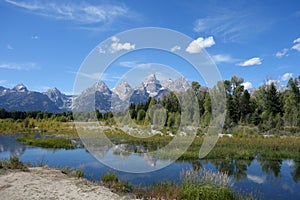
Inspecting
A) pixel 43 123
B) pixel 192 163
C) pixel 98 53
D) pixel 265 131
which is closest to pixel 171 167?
pixel 192 163

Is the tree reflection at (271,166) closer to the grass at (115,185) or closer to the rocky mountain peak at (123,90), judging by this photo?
the grass at (115,185)

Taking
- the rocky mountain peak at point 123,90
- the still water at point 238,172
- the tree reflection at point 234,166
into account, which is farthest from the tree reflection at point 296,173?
the rocky mountain peak at point 123,90

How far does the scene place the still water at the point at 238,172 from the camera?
12.5 m

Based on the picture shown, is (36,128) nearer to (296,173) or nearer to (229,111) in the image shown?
(229,111)

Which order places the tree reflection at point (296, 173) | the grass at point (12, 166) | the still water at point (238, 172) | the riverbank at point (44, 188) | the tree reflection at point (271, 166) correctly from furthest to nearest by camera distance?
the tree reflection at point (271, 166) → the tree reflection at point (296, 173) → the still water at point (238, 172) → the grass at point (12, 166) → the riverbank at point (44, 188)

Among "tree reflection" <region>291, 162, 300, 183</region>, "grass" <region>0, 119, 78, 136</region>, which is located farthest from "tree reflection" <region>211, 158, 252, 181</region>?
"grass" <region>0, 119, 78, 136</region>

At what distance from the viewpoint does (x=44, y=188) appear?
8.52 m

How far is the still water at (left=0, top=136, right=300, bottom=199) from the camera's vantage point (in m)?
12.5

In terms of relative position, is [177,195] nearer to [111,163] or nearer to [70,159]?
[111,163]

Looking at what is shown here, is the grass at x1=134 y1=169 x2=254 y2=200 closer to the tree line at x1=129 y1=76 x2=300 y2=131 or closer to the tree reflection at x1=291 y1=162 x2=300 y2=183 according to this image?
the tree reflection at x1=291 y1=162 x2=300 y2=183

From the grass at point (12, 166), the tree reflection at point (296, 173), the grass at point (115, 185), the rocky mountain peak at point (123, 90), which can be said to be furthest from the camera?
the tree reflection at point (296, 173)

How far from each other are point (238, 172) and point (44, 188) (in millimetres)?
11156

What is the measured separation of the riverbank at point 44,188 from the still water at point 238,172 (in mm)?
3570

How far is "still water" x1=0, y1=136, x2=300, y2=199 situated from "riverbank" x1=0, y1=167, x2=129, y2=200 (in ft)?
11.7
